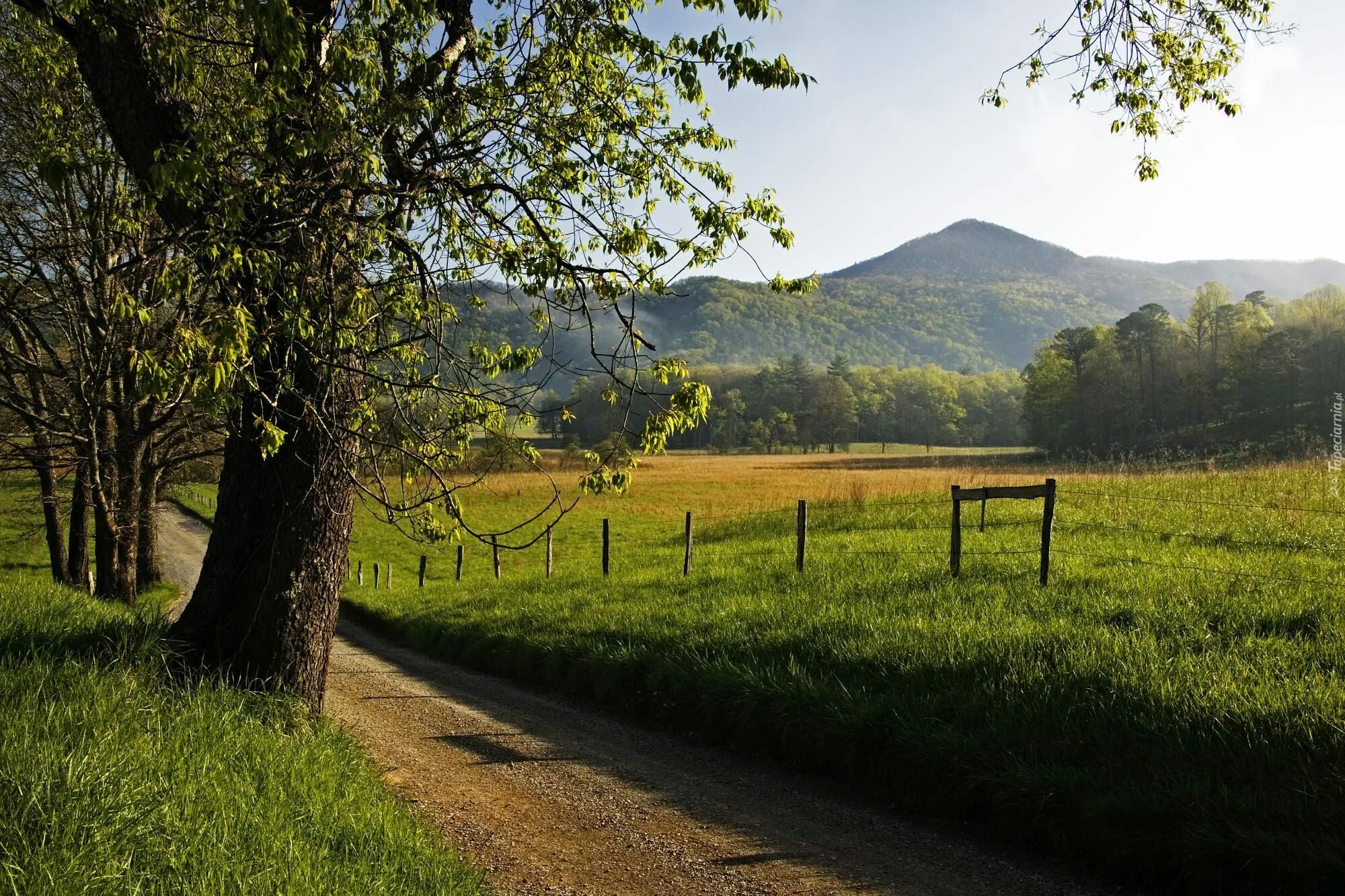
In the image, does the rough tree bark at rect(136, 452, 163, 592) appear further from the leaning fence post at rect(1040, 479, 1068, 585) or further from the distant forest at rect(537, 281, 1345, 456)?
the leaning fence post at rect(1040, 479, 1068, 585)

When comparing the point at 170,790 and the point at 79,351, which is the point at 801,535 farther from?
the point at 79,351

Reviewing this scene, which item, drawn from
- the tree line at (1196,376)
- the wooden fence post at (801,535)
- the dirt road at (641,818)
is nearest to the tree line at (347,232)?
the dirt road at (641,818)

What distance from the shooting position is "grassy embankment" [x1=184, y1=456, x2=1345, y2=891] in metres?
5.17

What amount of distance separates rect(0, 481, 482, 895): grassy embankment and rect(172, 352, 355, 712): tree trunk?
13.9 inches

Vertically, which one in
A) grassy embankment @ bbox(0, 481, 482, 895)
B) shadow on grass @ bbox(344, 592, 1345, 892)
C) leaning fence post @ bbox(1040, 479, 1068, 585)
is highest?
leaning fence post @ bbox(1040, 479, 1068, 585)

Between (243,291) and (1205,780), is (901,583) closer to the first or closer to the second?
(1205,780)

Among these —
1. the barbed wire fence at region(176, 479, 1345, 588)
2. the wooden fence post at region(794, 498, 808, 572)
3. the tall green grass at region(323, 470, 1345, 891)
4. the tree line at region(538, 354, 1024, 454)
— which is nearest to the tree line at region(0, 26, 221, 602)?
the barbed wire fence at region(176, 479, 1345, 588)

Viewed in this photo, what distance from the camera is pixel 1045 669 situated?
708cm

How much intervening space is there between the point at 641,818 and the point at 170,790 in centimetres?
354

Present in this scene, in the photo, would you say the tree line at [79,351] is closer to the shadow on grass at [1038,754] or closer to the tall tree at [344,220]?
the tall tree at [344,220]

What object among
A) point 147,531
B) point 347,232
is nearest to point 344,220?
point 347,232

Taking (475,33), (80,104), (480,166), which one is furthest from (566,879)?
(80,104)

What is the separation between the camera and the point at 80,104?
38.2 feet

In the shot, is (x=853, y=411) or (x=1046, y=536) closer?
(x=1046, y=536)
